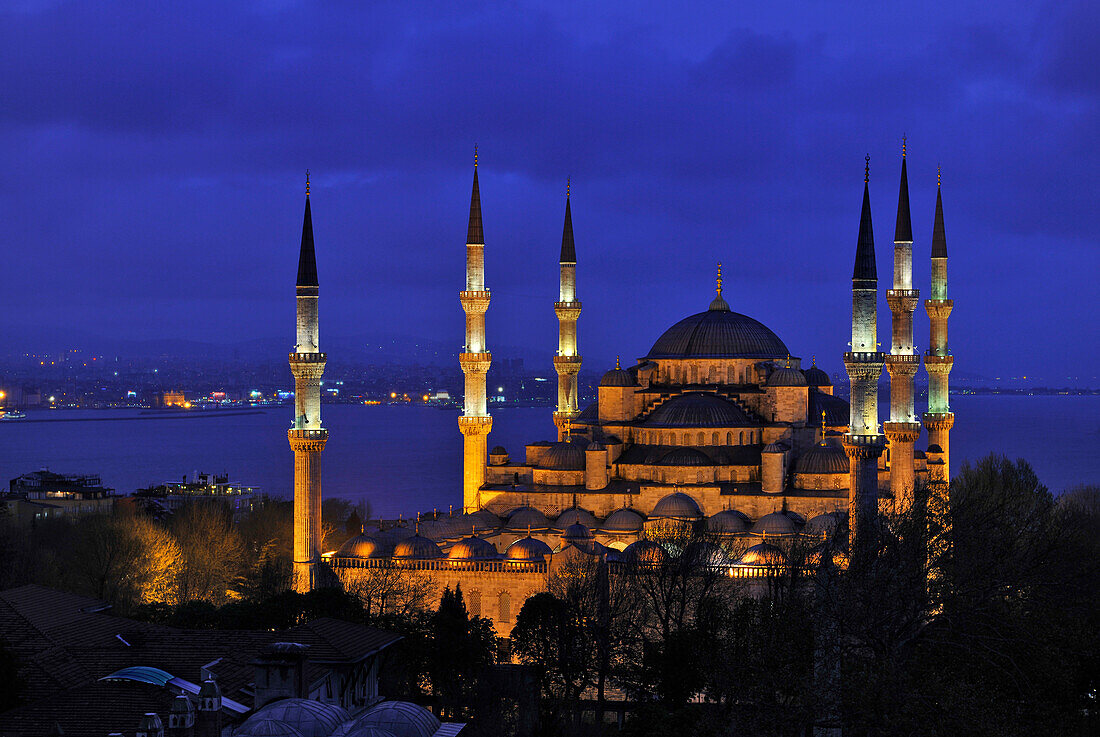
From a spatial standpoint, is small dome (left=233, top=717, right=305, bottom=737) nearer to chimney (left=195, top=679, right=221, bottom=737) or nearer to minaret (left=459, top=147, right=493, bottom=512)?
chimney (left=195, top=679, right=221, bottom=737)

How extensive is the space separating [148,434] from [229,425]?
61.0 ft

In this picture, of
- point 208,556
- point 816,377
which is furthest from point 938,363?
point 208,556

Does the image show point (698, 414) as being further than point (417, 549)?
A: Yes

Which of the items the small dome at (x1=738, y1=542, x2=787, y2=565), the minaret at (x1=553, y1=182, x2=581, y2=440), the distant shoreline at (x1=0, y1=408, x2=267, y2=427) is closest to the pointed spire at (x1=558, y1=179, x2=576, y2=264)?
the minaret at (x1=553, y1=182, x2=581, y2=440)

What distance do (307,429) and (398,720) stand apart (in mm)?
14523

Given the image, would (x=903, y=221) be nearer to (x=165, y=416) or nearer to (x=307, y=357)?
(x=307, y=357)

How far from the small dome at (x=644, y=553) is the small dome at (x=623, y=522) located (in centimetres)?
263

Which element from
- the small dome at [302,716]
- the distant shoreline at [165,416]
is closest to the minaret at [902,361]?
the small dome at [302,716]

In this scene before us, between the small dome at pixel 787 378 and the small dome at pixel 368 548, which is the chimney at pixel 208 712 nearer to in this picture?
the small dome at pixel 368 548

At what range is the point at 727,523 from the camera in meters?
26.9

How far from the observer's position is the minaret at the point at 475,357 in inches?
1294

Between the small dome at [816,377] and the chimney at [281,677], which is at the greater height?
the small dome at [816,377]

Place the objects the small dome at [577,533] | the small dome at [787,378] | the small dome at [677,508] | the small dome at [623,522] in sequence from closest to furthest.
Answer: the small dome at [577,533] < the small dome at [677,508] < the small dome at [623,522] < the small dome at [787,378]

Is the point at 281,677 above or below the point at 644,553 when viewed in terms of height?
below
